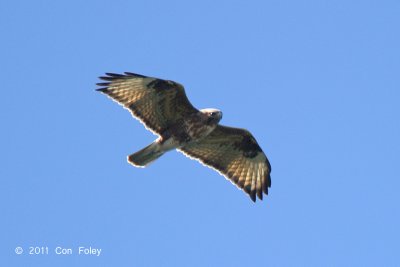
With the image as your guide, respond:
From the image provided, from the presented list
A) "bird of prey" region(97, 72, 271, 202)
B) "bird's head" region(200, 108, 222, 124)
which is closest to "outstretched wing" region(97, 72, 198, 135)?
"bird of prey" region(97, 72, 271, 202)

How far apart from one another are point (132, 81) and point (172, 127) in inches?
42.4

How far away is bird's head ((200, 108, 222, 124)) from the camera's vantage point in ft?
48.7

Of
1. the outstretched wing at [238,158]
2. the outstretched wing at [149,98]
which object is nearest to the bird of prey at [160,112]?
the outstretched wing at [149,98]

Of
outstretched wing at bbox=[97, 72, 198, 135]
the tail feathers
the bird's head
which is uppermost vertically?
outstretched wing at bbox=[97, 72, 198, 135]

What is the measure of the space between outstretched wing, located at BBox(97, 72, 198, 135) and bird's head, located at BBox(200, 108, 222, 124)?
0.84 feet

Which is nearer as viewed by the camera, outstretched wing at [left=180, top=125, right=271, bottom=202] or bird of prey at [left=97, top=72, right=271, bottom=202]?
bird of prey at [left=97, top=72, right=271, bottom=202]

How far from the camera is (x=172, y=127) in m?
15.2

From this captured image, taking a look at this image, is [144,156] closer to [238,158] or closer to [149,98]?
[149,98]

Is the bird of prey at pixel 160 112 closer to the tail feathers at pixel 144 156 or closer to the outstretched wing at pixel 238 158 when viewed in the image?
the tail feathers at pixel 144 156

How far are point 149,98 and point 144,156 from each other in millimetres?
1024

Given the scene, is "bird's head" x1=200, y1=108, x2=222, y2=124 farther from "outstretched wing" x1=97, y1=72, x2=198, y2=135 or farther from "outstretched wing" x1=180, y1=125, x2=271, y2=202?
"outstretched wing" x1=180, y1=125, x2=271, y2=202

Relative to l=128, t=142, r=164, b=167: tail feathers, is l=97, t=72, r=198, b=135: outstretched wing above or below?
→ above

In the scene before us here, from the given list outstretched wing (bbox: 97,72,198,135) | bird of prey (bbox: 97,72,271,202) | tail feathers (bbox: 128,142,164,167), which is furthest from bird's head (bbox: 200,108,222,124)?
tail feathers (bbox: 128,142,164,167)

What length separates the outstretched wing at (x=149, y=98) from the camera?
14.9 m
